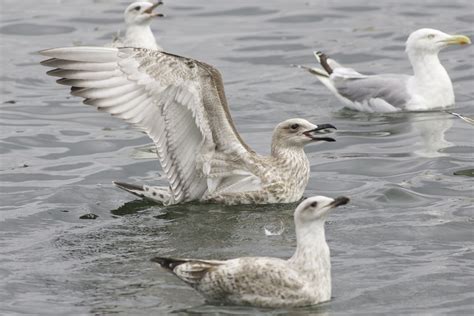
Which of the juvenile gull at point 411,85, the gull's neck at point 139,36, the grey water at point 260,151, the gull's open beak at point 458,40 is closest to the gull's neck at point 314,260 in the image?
the grey water at point 260,151

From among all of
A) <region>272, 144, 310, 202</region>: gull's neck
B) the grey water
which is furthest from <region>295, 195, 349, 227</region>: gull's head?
<region>272, 144, 310, 202</region>: gull's neck

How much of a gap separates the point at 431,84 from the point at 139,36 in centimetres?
447

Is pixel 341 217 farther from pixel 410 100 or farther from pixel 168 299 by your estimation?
pixel 410 100

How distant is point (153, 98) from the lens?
1231 centimetres

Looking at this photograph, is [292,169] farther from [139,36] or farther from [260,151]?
[139,36]

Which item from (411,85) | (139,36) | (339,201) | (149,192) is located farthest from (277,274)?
(139,36)

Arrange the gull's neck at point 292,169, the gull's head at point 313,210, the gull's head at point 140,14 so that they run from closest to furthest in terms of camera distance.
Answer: the gull's head at point 313,210 < the gull's neck at point 292,169 < the gull's head at point 140,14

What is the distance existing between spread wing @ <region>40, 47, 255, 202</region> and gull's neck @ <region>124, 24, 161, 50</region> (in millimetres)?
6097

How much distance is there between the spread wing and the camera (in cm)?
1219

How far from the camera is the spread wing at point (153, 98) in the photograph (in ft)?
40.0

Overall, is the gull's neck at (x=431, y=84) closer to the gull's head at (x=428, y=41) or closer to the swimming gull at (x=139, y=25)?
the gull's head at (x=428, y=41)

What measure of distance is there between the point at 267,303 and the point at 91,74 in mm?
3860

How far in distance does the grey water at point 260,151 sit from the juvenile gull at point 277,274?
0.11 m

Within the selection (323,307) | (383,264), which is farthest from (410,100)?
(323,307)
